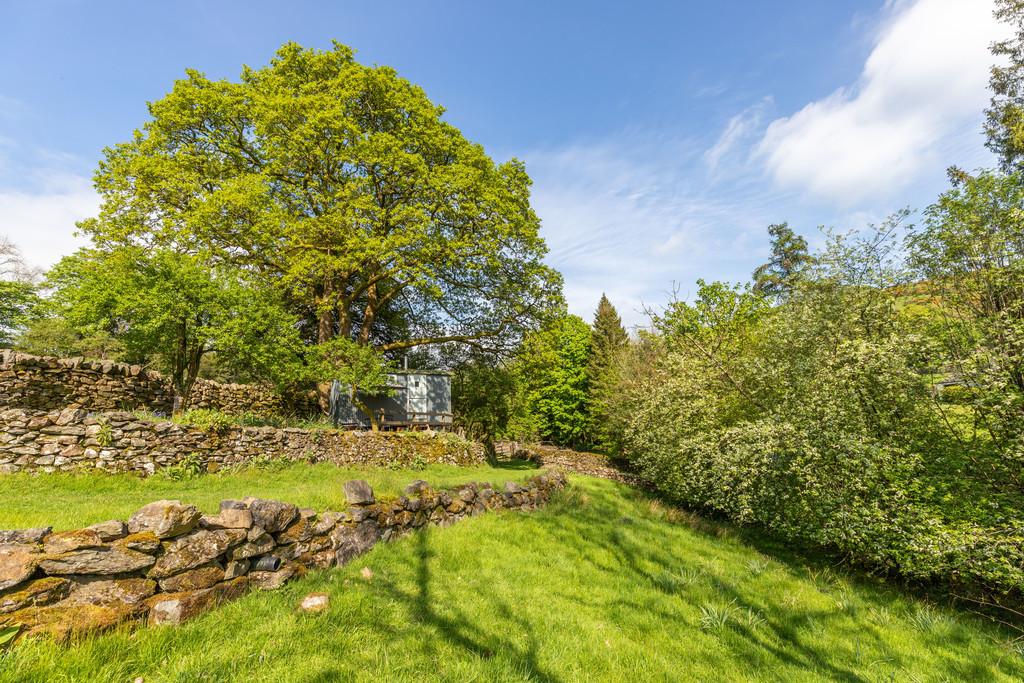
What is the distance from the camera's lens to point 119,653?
307 centimetres

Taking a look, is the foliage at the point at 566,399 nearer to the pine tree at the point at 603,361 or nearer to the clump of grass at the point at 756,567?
the pine tree at the point at 603,361

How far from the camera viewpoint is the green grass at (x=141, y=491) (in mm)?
5297

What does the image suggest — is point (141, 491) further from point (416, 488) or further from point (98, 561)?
point (98, 561)

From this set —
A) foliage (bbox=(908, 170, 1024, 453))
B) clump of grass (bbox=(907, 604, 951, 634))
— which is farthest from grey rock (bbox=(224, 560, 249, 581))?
foliage (bbox=(908, 170, 1024, 453))

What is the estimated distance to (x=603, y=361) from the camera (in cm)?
3164

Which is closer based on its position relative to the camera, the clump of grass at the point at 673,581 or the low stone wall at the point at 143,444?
the clump of grass at the point at 673,581

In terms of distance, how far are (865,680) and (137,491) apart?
1296 cm

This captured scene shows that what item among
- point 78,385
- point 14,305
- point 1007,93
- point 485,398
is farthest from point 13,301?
point 1007,93

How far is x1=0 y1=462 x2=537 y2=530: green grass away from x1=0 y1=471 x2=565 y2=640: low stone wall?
0.84 meters

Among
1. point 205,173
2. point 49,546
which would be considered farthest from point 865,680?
point 205,173

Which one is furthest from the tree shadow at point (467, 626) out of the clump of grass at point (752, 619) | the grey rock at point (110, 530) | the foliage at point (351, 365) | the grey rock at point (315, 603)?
the foliage at point (351, 365)

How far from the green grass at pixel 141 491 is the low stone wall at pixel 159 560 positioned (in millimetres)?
838

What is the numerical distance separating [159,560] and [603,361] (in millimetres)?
29708

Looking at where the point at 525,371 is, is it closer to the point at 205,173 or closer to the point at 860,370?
the point at 860,370
